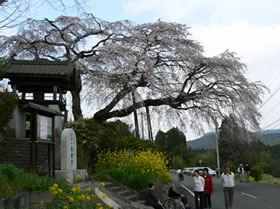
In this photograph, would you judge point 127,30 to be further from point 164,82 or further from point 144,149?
point 144,149

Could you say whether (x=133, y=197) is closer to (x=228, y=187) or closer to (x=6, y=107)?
(x=228, y=187)

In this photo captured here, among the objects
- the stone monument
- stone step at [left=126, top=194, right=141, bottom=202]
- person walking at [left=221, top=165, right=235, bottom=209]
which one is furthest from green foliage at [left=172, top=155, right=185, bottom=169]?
the stone monument

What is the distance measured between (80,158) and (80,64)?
741 centimetres

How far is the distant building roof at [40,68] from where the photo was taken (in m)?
18.4

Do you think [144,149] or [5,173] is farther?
[144,149]

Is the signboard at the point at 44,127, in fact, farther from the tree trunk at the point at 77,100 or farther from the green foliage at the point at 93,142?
the tree trunk at the point at 77,100

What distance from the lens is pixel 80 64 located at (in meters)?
21.8

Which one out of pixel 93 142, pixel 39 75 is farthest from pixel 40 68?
pixel 93 142

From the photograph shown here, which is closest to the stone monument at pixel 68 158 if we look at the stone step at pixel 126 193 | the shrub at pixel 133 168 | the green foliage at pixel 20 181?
the stone step at pixel 126 193

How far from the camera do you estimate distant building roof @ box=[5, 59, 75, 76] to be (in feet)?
60.3

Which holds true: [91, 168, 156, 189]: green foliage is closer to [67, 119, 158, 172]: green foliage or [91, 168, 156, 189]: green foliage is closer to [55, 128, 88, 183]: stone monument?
[55, 128, 88, 183]: stone monument

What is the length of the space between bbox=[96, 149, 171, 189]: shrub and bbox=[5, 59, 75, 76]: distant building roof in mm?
4910

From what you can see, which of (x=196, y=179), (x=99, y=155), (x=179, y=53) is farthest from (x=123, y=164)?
(x=179, y=53)

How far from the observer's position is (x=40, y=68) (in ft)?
62.8
